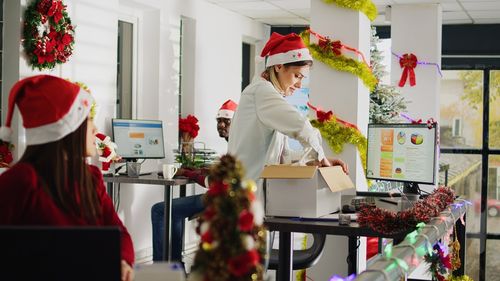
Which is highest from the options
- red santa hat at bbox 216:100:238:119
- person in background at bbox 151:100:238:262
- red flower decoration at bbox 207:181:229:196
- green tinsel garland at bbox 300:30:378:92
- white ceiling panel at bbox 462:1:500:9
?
white ceiling panel at bbox 462:1:500:9

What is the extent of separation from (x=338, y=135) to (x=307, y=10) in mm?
3442

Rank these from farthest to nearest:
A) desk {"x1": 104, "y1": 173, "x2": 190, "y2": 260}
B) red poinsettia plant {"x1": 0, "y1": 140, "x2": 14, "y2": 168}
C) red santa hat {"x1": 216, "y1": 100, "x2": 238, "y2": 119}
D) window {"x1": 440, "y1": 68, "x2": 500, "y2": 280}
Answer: window {"x1": 440, "y1": 68, "x2": 500, "y2": 280}, red santa hat {"x1": 216, "y1": 100, "x2": 238, "y2": 119}, desk {"x1": 104, "y1": 173, "x2": 190, "y2": 260}, red poinsettia plant {"x1": 0, "y1": 140, "x2": 14, "y2": 168}

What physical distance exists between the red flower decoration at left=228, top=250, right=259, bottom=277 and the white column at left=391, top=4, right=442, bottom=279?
294 inches

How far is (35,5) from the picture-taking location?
5812mm

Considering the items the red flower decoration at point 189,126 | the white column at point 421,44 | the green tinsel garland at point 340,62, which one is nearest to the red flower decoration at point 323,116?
the green tinsel garland at point 340,62

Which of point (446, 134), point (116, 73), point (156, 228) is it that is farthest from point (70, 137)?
point (446, 134)

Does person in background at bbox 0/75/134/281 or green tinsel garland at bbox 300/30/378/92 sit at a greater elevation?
green tinsel garland at bbox 300/30/378/92

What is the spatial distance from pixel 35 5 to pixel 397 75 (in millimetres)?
4215

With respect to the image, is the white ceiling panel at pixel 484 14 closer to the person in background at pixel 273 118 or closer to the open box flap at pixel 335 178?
the person in background at pixel 273 118

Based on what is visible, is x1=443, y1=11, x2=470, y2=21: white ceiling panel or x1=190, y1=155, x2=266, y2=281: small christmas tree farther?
x1=443, y1=11, x2=470, y2=21: white ceiling panel

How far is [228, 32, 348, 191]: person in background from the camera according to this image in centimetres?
377

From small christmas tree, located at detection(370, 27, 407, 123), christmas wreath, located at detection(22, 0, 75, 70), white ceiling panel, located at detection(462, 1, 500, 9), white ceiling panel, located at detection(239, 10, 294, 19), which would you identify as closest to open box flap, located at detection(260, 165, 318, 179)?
christmas wreath, located at detection(22, 0, 75, 70)

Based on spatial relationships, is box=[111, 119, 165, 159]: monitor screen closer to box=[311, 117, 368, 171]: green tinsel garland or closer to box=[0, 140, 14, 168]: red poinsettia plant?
box=[0, 140, 14, 168]: red poinsettia plant

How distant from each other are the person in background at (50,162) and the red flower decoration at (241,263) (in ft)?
2.11
